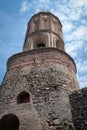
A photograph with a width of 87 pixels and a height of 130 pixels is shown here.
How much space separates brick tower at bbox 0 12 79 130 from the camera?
9477 mm

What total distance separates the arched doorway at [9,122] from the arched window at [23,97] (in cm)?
82

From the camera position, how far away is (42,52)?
40.4 ft

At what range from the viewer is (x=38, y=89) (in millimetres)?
10680

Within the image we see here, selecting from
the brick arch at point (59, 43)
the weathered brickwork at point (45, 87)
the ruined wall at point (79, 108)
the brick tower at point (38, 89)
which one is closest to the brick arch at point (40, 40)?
the brick tower at point (38, 89)

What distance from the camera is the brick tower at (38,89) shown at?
948cm

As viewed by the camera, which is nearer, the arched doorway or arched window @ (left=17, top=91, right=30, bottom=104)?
the arched doorway

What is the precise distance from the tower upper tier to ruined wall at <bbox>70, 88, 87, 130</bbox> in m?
4.91

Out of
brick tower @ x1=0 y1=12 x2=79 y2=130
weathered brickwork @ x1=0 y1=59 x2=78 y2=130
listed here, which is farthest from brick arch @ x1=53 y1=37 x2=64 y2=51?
weathered brickwork @ x1=0 y1=59 x2=78 y2=130

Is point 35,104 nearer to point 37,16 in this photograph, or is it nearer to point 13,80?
point 13,80

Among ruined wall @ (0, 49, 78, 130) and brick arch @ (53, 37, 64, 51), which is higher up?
brick arch @ (53, 37, 64, 51)

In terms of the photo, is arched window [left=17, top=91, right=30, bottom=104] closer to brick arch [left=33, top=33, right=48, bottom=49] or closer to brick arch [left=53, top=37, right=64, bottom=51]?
brick arch [left=33, top=33, right=48, bottom=49]

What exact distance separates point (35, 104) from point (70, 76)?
262cm

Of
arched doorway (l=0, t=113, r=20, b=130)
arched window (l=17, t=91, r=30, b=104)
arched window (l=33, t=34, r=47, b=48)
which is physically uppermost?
arched window (l=33, t=34, r=47, b=48)

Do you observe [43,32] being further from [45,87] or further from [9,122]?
[9,122]
